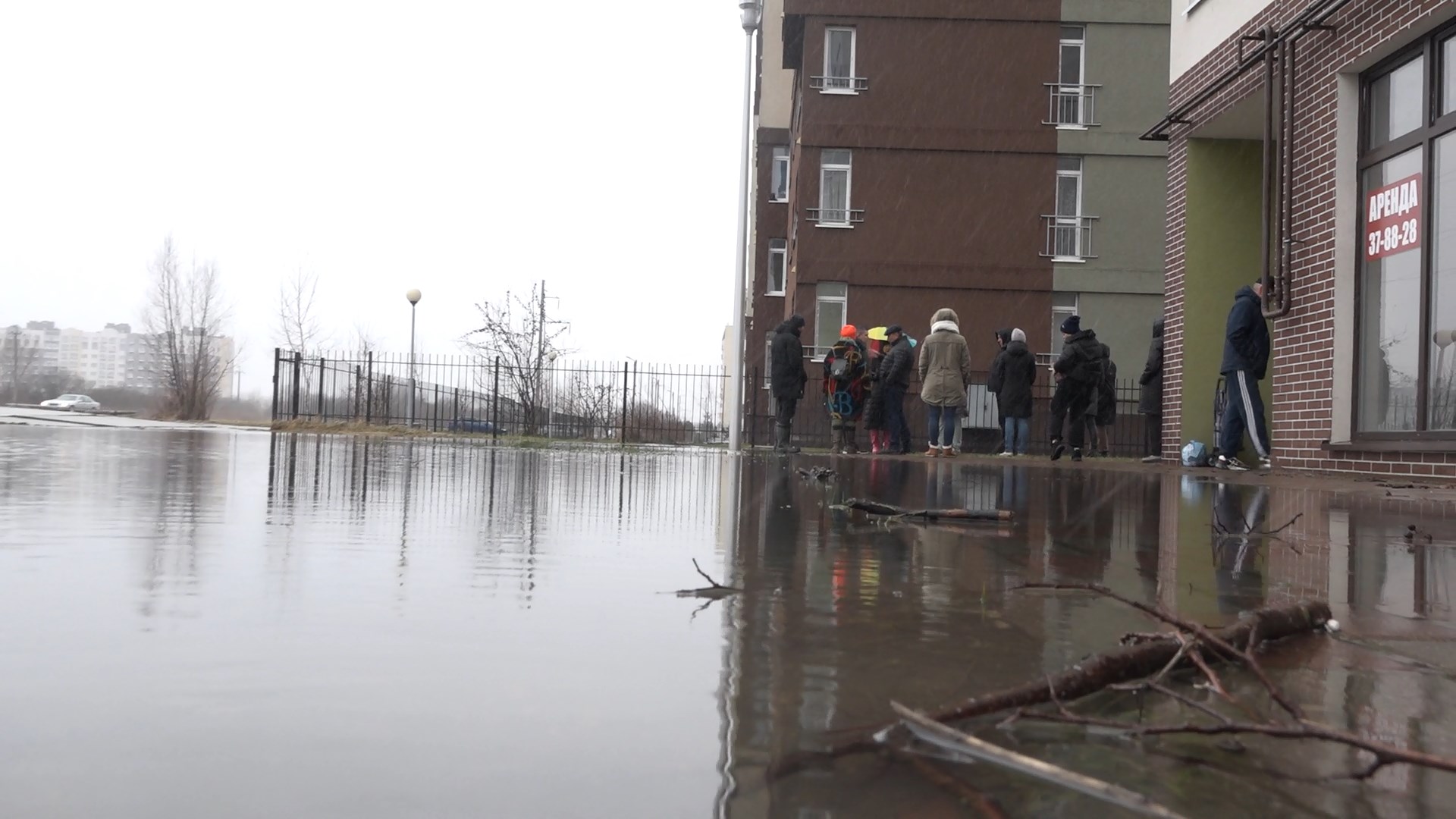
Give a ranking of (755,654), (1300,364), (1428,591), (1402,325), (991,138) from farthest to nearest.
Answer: (991,138) < (1300,364) < (1402,325) < (1428,591) < (755,654)

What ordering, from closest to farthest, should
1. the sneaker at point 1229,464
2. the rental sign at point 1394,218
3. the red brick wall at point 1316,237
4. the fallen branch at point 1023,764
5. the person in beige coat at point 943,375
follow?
the fallen branch at point 1023,764, the rental sign at point 1394,218, the red brick wall at point 1316,237, the sneaker at point 1229,464, the person in beige coat at point 943,375

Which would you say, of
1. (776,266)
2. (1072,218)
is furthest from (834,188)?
(776,266)

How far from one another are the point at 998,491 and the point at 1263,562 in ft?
13.4

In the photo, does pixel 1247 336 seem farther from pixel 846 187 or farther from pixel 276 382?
pixel 276 382

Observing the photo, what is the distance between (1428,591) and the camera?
3367 mm

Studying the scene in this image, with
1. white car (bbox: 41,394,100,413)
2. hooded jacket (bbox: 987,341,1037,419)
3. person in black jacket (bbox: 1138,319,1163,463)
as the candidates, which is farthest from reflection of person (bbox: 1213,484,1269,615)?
white car (bbox: 41,394,100,413)

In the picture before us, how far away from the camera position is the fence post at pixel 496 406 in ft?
79.7

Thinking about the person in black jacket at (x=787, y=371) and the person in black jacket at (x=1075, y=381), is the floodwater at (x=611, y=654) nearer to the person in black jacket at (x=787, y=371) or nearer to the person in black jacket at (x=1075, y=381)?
the person in black jacket at (x=1075, y=381)

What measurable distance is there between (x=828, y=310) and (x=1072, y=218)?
18.4ft

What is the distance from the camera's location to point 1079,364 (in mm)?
15617

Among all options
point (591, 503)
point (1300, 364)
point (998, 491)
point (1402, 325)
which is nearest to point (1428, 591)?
point (591, 503)

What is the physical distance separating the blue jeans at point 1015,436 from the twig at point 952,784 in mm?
15628

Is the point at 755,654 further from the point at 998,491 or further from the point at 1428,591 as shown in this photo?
the point at 998,491

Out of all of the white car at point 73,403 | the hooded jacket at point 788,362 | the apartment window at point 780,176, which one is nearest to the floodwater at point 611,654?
the hooded jacket at point 788,362
